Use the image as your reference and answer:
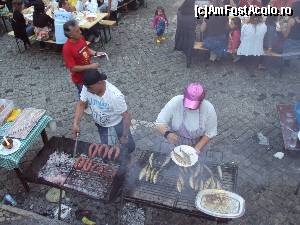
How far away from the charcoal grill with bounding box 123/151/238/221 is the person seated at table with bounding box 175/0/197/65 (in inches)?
198

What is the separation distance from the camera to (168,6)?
1412cm

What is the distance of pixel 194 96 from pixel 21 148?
11.0 ft

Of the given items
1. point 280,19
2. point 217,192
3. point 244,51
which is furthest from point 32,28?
point 217,192

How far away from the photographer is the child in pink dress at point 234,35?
945 centimetres

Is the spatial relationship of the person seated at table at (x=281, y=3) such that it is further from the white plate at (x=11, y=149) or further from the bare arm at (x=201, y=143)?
the white plate at (x=11, y=149)

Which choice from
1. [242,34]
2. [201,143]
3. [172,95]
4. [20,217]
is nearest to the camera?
[201,143]

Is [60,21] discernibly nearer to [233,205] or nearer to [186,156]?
[186,156]

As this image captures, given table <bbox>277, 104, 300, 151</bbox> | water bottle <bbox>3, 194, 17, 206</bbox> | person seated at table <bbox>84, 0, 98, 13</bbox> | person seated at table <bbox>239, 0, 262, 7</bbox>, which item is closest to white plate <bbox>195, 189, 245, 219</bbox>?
table <bbox>277, 104, 300, 151</bbox>

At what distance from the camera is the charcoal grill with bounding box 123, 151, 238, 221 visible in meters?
5.10

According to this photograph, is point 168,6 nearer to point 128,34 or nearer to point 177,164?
point 128,34

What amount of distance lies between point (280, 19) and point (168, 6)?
5223 millimetres


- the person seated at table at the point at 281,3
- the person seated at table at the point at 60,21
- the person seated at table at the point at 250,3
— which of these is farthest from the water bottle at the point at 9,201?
the person seated at table at the point at 281,3

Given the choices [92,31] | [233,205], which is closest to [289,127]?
[233,205]

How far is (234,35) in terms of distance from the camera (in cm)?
955
